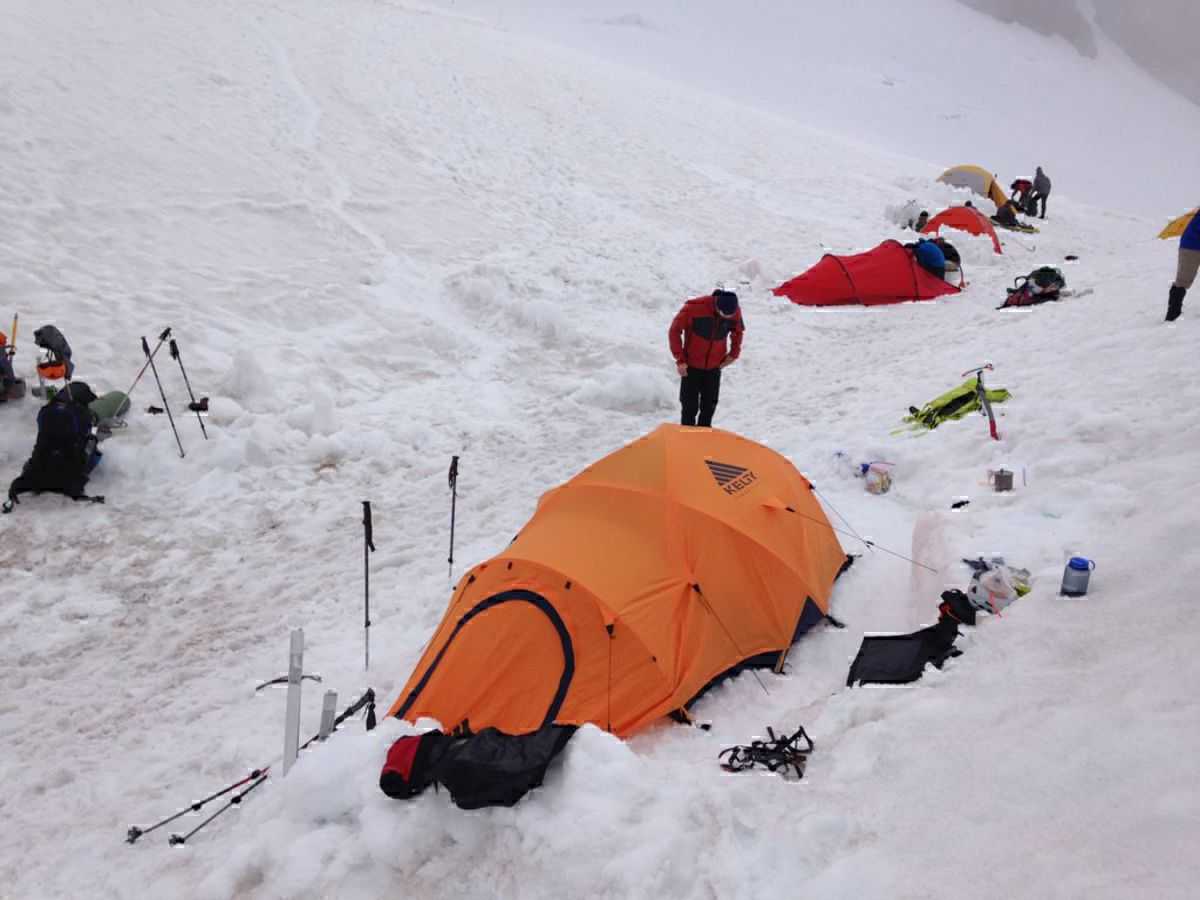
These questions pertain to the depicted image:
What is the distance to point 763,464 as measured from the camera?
617cm

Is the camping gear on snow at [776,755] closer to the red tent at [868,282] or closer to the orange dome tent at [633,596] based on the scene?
the orange dome tent at [633,596]

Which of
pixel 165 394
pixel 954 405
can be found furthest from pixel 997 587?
pixel 165 394

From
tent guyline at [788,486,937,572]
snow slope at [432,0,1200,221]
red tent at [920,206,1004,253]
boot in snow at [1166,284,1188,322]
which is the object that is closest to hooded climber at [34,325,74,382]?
tent guyline at [788,486,937,572]

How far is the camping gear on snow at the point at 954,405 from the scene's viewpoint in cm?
796

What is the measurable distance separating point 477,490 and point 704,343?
275cm

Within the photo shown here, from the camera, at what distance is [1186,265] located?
818 centimetres

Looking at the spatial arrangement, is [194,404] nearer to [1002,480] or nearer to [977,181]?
[1002,480]

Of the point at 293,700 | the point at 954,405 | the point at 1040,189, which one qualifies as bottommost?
the point at 293,700

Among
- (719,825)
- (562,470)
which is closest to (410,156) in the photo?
(562,470)

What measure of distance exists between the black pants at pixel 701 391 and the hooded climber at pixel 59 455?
5.73 metres

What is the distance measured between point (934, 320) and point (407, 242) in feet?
29.3

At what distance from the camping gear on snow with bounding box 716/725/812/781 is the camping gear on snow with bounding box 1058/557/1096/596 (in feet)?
5.41

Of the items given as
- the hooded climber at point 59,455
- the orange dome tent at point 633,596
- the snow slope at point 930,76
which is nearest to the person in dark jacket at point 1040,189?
the snow slope at point 930,76

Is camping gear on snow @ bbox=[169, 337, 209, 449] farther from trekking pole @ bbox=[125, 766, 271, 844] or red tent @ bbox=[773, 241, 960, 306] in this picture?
red tent @ bbox=[773, 241, 960, 306]
